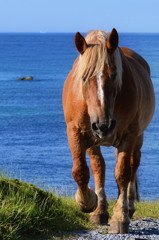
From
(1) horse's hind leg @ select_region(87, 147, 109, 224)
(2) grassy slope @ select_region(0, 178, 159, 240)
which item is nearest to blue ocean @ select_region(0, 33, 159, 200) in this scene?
→ (1) horse's hind leg @ select_region(87, 147, 109, 224)

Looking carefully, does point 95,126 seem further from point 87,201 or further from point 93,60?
point 87,201

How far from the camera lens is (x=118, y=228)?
7430 millimetres

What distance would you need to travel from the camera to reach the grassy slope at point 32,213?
6707mm

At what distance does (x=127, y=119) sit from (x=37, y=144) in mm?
35655

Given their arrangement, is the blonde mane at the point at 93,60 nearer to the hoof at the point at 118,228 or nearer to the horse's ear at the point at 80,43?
the horse's ear at the point at 80,43

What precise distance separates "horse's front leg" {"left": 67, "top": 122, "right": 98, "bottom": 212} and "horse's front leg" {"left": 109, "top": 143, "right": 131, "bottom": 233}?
28 cm

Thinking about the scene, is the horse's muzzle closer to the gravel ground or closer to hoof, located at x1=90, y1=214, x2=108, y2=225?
the gravel ground

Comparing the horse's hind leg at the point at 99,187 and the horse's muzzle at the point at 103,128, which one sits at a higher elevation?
the horse's muzzle at the point at 103,128

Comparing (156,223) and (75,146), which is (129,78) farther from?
(156,223)

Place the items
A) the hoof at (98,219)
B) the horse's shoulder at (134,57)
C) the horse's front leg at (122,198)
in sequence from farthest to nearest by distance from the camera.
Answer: the horse's shoulder at (134,57), the hoof at (98,219), the horse's front leg at (122,198)

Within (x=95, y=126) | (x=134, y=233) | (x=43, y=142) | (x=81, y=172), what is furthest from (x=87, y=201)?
(x=43, y=142)

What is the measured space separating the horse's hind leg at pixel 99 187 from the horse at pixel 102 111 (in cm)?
1

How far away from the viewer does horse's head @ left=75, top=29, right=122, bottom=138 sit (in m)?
6.65

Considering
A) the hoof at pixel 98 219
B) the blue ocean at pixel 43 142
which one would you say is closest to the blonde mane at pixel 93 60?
the hoof at pixel 98 219
